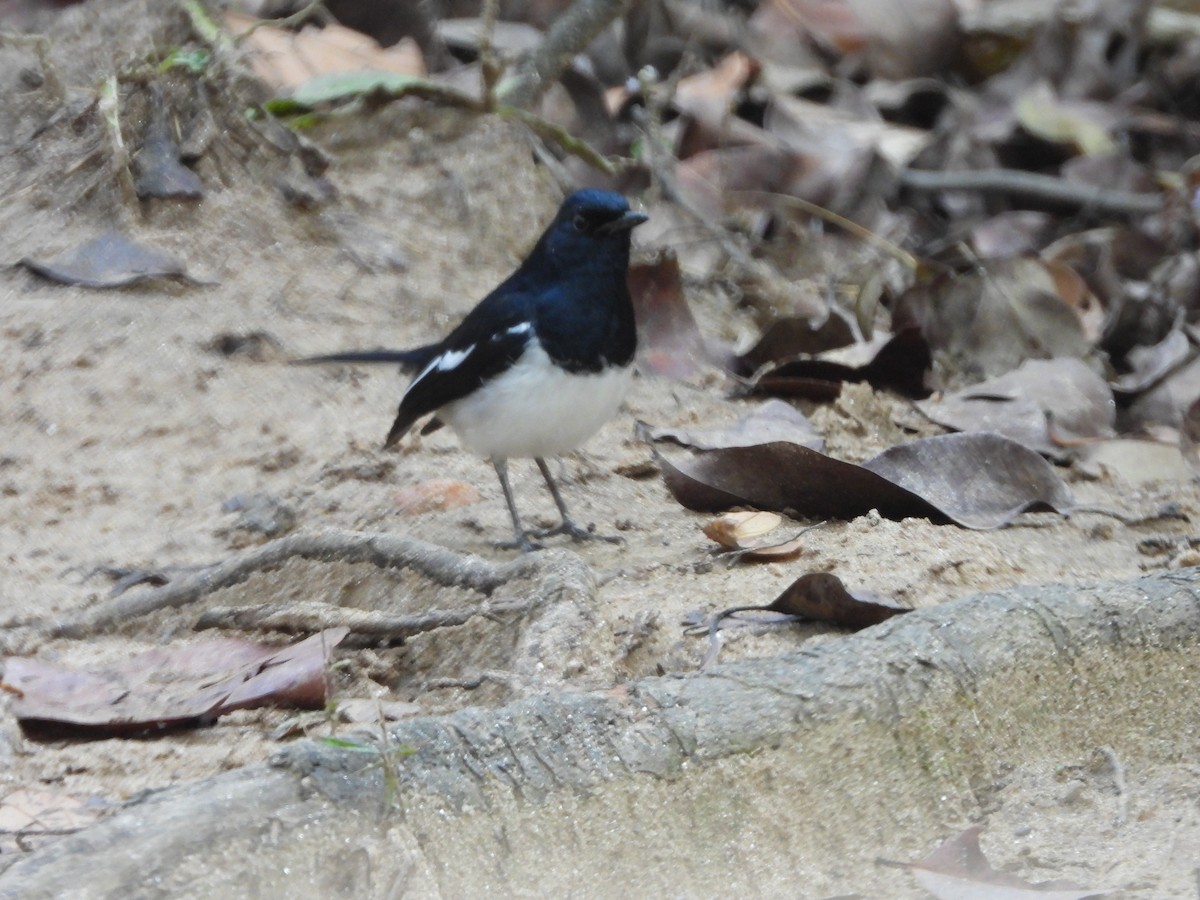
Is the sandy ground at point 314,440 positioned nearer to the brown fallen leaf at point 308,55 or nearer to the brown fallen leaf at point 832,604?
the brown fallen leaf at point 832,604

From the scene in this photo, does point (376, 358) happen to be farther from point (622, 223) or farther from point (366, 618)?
point (366, 618)

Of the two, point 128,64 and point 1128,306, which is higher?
point 128,64

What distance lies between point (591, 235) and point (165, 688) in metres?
2.00

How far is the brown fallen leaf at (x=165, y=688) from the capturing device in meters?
2.68

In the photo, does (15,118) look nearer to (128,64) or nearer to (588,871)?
(128,64)

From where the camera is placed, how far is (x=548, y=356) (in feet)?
14.0

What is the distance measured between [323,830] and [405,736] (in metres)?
0.17

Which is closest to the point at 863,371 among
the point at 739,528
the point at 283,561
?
the point at 739,528

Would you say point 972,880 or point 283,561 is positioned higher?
point 972,880

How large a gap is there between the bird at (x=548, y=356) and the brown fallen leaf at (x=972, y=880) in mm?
1936

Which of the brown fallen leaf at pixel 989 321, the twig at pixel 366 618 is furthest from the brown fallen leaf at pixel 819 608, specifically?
the brown fallen leaf at pixel 989 321

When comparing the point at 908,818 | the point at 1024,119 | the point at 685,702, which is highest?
the point at 685,702

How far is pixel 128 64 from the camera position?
515 cm

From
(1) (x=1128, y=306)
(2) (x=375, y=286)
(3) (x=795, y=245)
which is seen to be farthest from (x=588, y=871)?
(3) (x=795, y=245)
